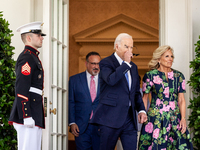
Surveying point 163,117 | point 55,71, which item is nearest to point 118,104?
point 163,117

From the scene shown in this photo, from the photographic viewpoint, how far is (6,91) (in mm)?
3443

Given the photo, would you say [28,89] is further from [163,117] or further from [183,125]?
[183,125]

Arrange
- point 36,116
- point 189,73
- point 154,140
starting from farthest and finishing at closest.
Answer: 1. point 189,73
2. point 154,140
3. point 36,116

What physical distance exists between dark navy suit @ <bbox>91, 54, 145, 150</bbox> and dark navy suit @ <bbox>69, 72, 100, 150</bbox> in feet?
4.09

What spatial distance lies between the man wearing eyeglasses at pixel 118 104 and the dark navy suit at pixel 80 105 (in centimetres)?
124

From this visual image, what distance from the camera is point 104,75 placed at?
3441 millimetres

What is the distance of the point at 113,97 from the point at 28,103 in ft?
2.79

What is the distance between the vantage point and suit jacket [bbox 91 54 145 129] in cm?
341

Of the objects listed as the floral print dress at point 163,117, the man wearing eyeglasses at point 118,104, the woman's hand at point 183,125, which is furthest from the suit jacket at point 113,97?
the woman's hand at point 183,125

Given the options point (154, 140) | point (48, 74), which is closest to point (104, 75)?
point (48, 74)

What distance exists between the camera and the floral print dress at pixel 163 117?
12.4 feet

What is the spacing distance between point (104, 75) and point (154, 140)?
3.04 feet

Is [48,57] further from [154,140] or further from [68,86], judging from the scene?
[154,140]

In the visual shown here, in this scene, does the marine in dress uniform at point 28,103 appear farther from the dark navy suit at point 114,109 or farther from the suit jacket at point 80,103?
the suit jacket at point 80,103
